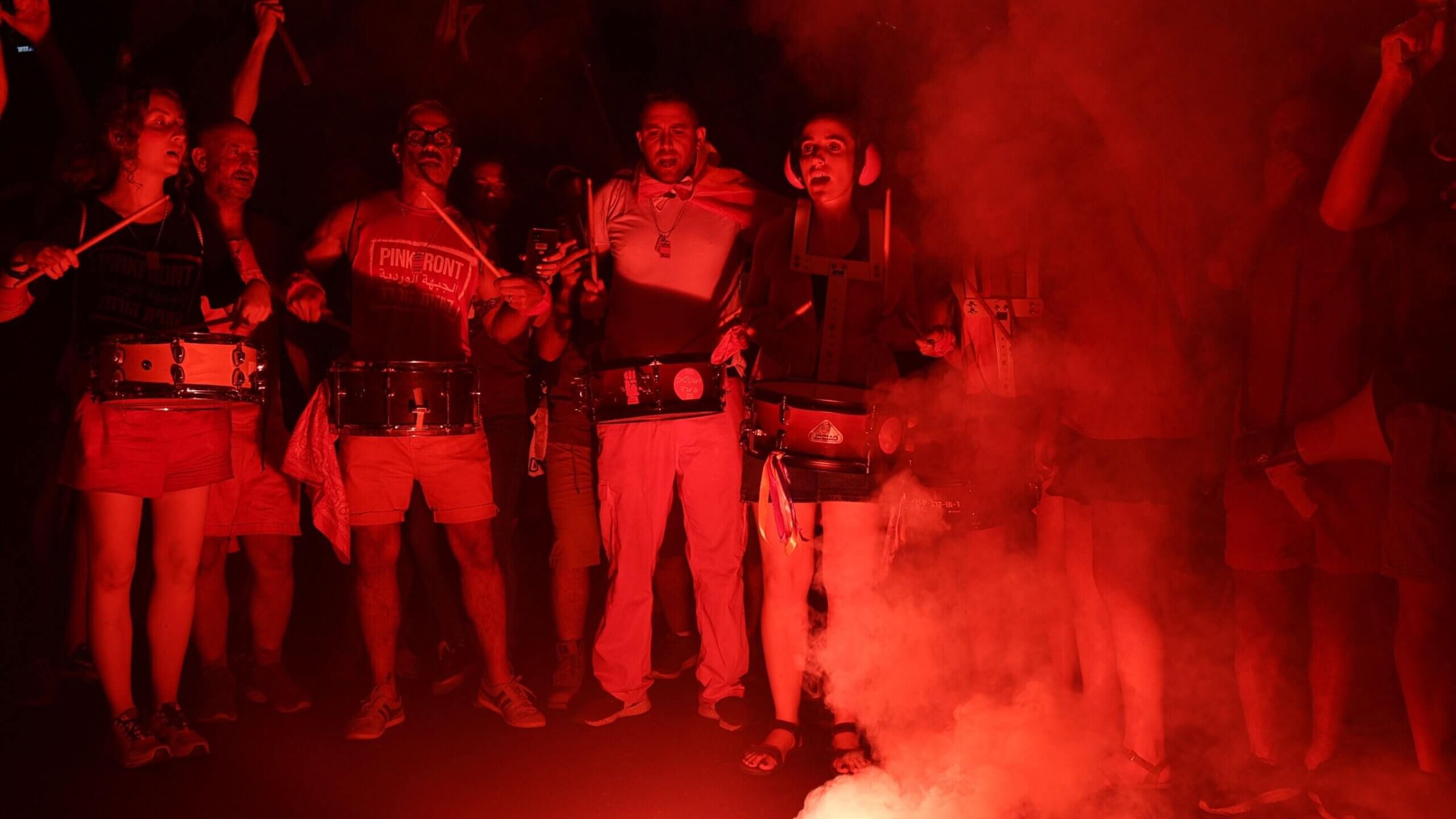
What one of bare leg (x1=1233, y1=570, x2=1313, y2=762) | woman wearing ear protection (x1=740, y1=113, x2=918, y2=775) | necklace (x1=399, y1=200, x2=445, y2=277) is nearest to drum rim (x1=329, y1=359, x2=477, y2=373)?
necklace (x1=399, y1=200, x2=445, y2=277)

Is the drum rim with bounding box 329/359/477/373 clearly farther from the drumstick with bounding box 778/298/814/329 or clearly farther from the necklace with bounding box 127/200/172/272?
the drumstick with bounding box 778/298/814/329

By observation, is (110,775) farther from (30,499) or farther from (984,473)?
(984,473)

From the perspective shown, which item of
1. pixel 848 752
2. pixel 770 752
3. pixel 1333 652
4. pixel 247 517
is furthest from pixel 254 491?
pixel 1333 652

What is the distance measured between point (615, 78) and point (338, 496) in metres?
3.48

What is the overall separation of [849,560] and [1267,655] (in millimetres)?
1394

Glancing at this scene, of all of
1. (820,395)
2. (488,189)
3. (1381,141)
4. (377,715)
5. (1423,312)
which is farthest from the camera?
(488,189)

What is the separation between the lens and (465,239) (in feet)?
13.1

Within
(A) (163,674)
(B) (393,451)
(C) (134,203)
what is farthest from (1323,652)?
(C) (134,203)

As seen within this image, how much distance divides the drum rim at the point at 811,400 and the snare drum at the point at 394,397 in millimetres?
1148

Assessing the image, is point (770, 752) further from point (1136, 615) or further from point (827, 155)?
point (827, 155)

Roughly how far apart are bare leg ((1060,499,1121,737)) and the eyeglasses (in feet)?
9.02

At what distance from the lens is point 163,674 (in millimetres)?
3822

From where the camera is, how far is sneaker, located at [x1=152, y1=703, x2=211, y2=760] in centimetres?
373

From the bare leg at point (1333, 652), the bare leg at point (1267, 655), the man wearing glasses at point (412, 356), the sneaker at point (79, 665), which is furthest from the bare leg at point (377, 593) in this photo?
the bare leg at point (1333, 652)
